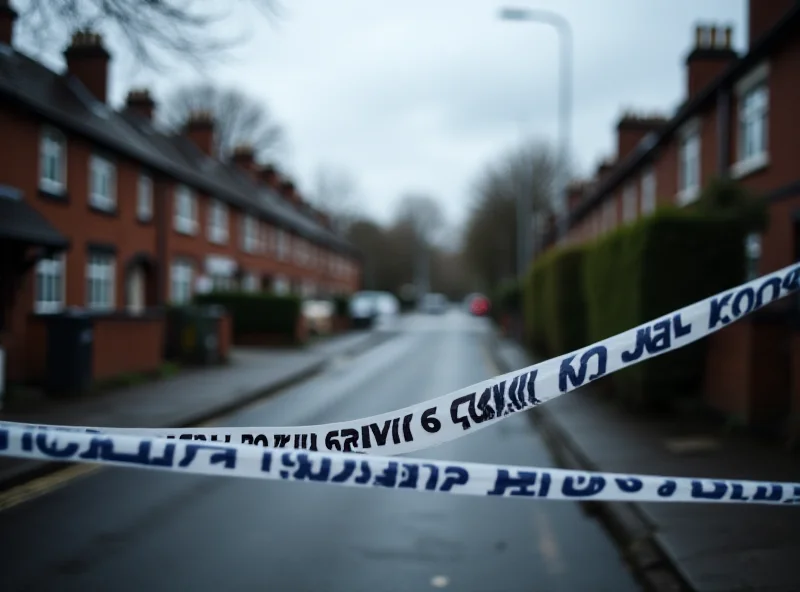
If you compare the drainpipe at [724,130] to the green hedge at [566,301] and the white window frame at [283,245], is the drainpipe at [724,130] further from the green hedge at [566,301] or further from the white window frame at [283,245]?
the white window frame at [283,245]

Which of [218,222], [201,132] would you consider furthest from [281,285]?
[218,222]

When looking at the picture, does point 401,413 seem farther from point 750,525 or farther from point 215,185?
point 215,185

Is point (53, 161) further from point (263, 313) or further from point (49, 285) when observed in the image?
point (263, 313)

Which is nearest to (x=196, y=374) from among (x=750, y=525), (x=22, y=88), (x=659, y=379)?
(x=22, y=88)

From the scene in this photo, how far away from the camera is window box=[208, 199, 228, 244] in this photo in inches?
1086

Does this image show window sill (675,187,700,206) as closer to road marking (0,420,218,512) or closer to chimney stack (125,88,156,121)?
road marking (0,420,218,512)

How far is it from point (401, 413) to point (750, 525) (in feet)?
11.7

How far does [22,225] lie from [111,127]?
9.49 m

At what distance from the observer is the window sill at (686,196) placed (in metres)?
17.3

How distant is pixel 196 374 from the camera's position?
651 inches

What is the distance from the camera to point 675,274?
31.8 feet

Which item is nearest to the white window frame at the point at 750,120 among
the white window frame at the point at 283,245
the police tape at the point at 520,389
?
the police tape at the point at 520,389

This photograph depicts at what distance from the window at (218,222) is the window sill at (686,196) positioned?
16781 mm

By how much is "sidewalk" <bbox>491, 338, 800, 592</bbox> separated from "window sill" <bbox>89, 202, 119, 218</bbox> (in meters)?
13.0
